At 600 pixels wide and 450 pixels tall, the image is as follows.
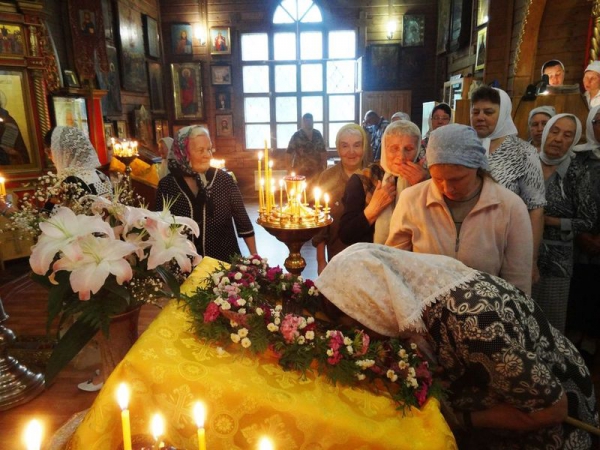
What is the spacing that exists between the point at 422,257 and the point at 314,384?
1.92 ft

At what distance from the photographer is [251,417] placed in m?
1.27

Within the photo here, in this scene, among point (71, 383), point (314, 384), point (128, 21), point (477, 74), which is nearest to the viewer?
point (314, 384)

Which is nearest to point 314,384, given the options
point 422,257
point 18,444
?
point 422,257

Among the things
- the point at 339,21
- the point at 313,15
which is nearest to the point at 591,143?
the point at 339,21

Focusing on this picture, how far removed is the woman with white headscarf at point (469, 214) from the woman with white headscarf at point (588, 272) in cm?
159

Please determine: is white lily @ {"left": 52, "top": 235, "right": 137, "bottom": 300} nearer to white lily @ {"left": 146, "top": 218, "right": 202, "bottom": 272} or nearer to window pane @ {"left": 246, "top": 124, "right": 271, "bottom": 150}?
white lily @ {"left": 146, "top": 218, "right": 202, "bottom": 272}

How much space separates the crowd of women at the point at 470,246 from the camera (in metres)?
1.41

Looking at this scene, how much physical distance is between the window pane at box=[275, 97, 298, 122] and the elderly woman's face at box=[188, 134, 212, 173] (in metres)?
9.82

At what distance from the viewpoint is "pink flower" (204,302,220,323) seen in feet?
4.75

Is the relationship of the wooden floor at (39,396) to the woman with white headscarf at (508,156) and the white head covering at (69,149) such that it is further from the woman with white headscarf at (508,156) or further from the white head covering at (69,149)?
the woman with white headscarf at (508,156)

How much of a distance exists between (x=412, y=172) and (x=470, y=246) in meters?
0.62

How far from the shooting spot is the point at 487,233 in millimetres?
1751

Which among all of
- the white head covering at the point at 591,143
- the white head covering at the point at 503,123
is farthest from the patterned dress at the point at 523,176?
the white head covering at the point at 591,143

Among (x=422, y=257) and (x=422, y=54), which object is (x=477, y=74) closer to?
(x=422, y=54)
